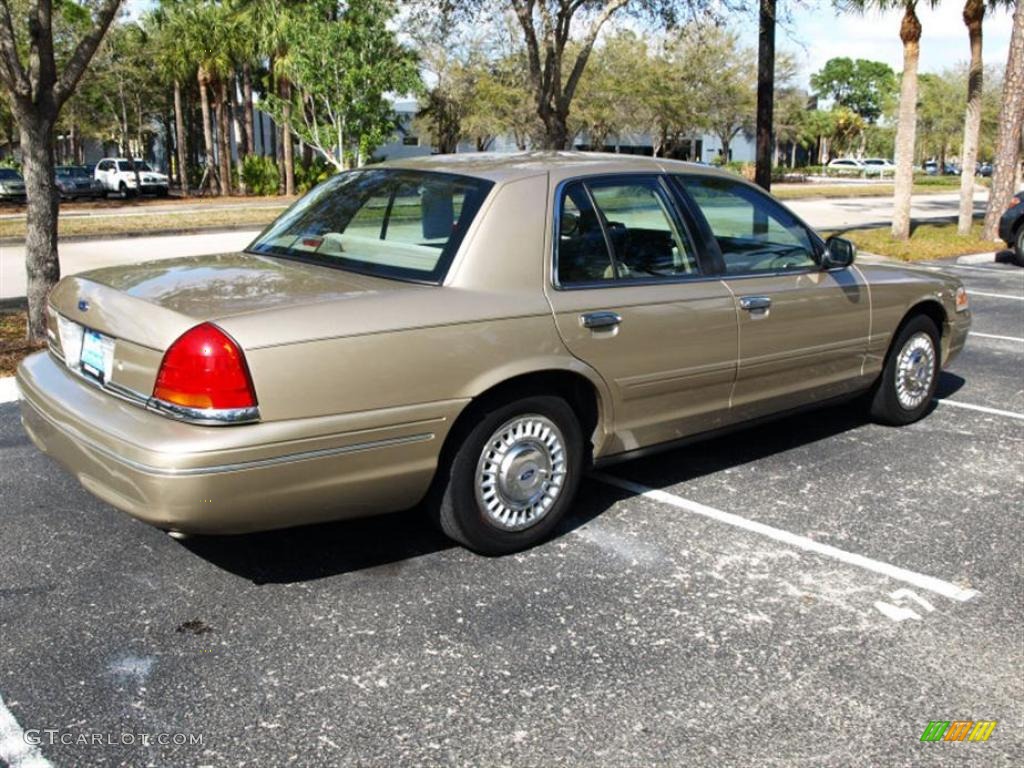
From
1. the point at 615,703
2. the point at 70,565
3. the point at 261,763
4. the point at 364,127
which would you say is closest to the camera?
the point at 261,763

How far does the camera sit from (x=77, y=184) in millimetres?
37219

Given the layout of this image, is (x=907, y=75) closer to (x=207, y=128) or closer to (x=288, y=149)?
(x=288, y=149)

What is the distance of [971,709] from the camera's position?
308cm

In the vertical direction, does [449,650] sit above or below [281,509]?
below

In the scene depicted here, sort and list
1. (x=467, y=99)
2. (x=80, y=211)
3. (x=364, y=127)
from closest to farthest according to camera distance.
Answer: (x=364, y=127) → (x=80, y=211) → (x=467, y=99)

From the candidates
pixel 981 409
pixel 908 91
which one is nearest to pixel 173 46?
pixel 908 91

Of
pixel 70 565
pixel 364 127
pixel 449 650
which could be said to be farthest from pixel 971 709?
pixel 364 127

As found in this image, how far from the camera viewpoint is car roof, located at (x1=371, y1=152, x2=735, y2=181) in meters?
4.30

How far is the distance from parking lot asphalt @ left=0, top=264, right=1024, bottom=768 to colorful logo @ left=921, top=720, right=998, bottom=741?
30 millimetres

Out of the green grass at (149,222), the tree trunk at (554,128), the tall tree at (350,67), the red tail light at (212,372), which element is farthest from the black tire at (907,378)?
the green grass at (149,222)

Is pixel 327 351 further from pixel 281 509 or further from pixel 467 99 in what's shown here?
pixel 467 99

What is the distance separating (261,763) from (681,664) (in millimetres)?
1368

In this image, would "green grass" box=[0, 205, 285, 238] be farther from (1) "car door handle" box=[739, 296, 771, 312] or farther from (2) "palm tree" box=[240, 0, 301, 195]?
(1) "car door handle" box=[739, 296, 771, 312]

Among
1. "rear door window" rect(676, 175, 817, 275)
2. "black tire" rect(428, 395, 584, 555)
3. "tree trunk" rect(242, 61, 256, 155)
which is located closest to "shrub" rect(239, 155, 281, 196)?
"tree trunk" rect(242, 61, 256, 155)
